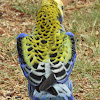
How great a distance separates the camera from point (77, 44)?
6770mm

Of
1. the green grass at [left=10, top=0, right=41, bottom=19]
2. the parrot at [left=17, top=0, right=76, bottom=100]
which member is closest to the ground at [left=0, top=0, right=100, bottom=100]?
the green grass at [left=10, top=0, right=41, bottom=19]

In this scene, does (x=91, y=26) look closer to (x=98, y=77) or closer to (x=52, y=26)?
(x=98, y=77)

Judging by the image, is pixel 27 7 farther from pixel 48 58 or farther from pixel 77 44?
pixel 48 58

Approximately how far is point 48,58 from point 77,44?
291 centimetres

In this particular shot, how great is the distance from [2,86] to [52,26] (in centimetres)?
174

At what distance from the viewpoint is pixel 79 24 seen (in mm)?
7316

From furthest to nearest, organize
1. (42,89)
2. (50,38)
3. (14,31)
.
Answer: (14,31) → (50,38) → (42,89)

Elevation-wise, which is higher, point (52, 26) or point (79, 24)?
point (52, 26)

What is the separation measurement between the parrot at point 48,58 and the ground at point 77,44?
1234mm

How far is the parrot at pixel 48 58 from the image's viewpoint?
374 centimetres

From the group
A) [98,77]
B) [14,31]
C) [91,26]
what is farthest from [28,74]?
[91,26]

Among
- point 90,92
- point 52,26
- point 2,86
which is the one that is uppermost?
point 52,26

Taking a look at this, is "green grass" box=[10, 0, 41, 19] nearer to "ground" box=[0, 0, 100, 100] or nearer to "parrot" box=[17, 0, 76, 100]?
"ground" box=[0, 0, 100, 100]

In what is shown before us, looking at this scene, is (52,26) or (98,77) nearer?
(52,26)
